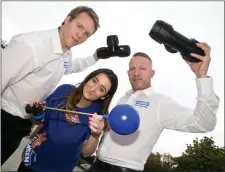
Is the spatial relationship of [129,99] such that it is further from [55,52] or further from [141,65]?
[55,52]

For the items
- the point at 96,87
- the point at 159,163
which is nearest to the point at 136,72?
the point at 96,87

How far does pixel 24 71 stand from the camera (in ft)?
6.52

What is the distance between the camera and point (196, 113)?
2.25 metres

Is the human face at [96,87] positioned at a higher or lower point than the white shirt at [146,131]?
higher

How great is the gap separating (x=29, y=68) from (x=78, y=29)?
0.55 m

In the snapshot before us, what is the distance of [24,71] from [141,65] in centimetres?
128

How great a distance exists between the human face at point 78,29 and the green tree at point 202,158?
791 inches

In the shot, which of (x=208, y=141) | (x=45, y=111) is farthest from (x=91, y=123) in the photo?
(x=208, y=141)

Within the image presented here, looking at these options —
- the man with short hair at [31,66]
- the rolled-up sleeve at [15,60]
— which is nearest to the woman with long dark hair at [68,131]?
the man with short hair at [31,66]

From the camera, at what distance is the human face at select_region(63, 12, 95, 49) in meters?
2.21

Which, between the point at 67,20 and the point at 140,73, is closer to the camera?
the point at 67,20

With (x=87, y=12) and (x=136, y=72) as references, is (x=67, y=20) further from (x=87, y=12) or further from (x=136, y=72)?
(x=136, y=72)

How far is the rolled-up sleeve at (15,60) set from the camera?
1.90 metres

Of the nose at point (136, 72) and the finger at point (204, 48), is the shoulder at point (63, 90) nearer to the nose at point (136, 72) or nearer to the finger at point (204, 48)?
the nose at point (136, 72)
